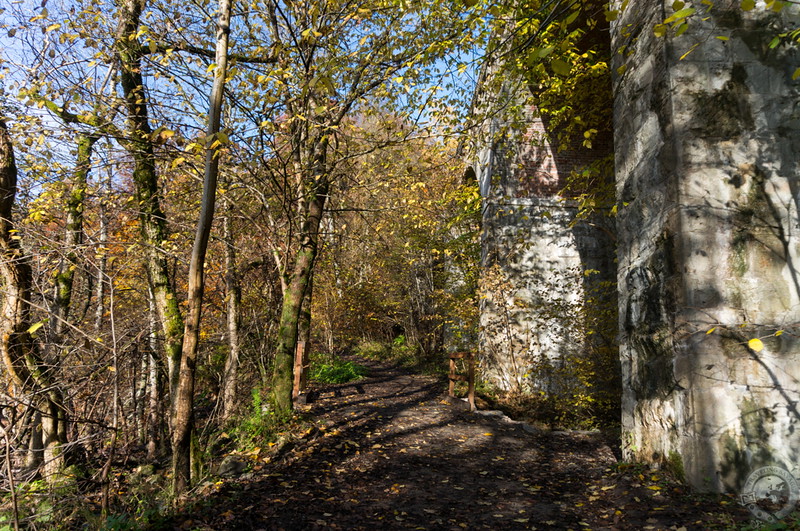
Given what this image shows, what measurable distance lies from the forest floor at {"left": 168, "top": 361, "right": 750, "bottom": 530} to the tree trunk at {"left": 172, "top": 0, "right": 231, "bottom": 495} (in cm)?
39

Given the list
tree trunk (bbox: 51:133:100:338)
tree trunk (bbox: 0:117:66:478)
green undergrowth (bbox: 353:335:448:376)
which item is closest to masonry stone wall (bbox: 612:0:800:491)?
tree trunk (bbox: 0:117:66:478)

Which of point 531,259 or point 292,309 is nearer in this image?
point 292,309

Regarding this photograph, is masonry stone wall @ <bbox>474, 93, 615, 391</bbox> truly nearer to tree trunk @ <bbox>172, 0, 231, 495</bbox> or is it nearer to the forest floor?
the forest floor

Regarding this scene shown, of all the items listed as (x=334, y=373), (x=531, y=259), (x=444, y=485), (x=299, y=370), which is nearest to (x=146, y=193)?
(x=299, y=370)

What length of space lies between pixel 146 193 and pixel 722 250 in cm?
663

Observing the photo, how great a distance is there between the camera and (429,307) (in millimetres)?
14734

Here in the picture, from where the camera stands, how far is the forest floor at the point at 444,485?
3973 mm

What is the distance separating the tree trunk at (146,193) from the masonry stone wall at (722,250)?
5.54m

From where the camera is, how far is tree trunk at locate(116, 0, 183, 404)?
6234 millimetres

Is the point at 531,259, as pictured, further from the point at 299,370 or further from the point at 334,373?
the point at 334,373

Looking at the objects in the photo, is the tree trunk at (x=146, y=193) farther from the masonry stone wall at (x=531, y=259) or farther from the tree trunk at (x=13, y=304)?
the masonry stone wall at (x=531, y=259)

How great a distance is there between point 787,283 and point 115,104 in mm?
7356

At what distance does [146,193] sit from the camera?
6.58 metres

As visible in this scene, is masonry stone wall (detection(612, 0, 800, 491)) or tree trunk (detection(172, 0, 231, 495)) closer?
masonry stone wall (detection(612, 0, 800, 491))
